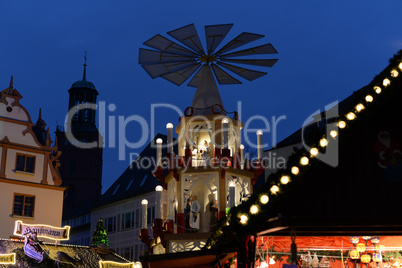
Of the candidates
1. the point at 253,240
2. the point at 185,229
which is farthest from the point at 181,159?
the point at 253,240

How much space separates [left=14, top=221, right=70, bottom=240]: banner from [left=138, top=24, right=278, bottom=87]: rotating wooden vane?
994 cm

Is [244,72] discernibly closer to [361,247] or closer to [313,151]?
[361,247]

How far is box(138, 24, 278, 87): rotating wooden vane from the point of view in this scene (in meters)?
21.2

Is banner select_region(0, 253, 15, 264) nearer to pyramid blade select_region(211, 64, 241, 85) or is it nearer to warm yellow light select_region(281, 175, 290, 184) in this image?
pyramid blade select_region(211, 64, 241, 85)

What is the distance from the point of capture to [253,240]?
13.3 m

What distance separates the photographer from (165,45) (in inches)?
845

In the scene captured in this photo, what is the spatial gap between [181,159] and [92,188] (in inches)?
2218

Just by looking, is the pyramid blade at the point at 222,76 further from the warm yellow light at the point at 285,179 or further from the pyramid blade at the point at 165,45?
the warm yellow light at the point at 285,179

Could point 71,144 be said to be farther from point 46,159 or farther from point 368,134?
point 368,134

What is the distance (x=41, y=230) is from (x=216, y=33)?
12940mm

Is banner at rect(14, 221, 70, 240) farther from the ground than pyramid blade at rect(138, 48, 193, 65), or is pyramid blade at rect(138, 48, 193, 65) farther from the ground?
pyramid blade at rect(138, 48, 193, 65)

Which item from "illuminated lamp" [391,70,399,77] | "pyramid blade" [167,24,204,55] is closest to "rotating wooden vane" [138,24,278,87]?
"pyramid blade" [167,24,204,55]

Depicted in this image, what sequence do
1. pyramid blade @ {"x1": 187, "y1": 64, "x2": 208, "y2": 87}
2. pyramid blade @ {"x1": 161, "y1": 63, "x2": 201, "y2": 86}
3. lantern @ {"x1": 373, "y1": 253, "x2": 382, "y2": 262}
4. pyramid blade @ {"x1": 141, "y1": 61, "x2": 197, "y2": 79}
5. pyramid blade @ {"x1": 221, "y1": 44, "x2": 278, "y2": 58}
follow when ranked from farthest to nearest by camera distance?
pyramid blade @ {"x1": 187, "y1": 64, "x2": 208, "y2": 87}
pyramid blade @ {"x1": 161, "y1": 63, "x2": 201, "y2": 86}
pyramid blade @ {"x1": 141, "y1": 61, "x2": 197, "y2": 79}
pyramid blade @ {"x1": 221, "y1": 44, "x2": 278, "y2": 58}
lantern @ {"x1": 373, "y1": 253, "x2": 382, "y2": 262}

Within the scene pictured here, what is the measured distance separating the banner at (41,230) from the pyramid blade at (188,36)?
11.5m
